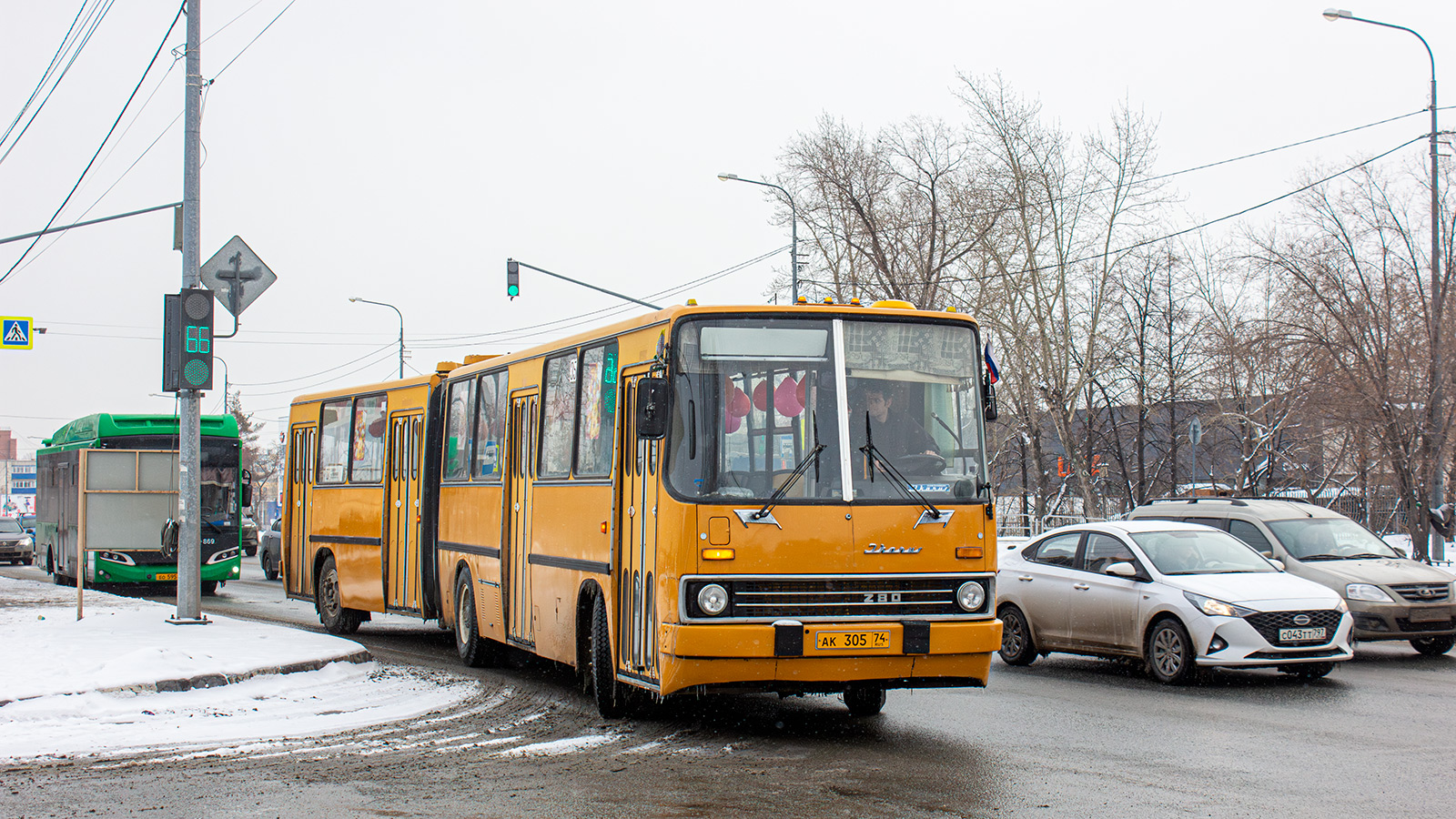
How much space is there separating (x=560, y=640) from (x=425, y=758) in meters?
2.69

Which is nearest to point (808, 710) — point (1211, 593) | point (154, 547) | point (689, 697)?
point (689, 697)

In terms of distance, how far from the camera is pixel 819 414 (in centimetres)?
889

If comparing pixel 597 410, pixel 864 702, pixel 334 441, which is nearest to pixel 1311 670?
pixel 864 702

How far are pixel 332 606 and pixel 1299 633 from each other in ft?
37.4

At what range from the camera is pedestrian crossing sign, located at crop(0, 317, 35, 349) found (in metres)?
36.4

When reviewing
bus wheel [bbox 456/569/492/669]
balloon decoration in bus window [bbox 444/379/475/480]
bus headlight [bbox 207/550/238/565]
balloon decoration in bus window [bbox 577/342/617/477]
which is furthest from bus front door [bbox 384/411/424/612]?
bus headlight [bbox 207/550/238/565]

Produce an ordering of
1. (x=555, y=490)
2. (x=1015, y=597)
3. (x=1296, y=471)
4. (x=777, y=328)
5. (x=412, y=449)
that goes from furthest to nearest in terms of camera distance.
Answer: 1. (x=1296, y=471)
2. (x=412, y=449)
3. (x=1015, y=597)
4. (x=555, y=490)
5. (x=777, y=328)

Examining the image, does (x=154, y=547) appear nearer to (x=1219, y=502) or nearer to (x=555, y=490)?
(x=555, y=490)

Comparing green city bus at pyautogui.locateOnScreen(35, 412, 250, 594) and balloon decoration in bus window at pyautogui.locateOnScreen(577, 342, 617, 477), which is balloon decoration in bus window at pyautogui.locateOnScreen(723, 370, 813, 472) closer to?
balloon decoration in bus window at pyautogui.locateOnScreen(577, 342, 617, 477)

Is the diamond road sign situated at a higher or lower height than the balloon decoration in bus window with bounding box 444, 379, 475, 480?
higher

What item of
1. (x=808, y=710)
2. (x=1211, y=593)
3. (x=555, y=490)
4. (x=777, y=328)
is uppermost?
(x=777, y=328)

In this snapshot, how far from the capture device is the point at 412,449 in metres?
15.6

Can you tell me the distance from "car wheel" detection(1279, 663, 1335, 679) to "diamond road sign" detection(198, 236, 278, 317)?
10.7m

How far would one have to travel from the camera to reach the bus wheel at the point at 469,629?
13.5 metres
